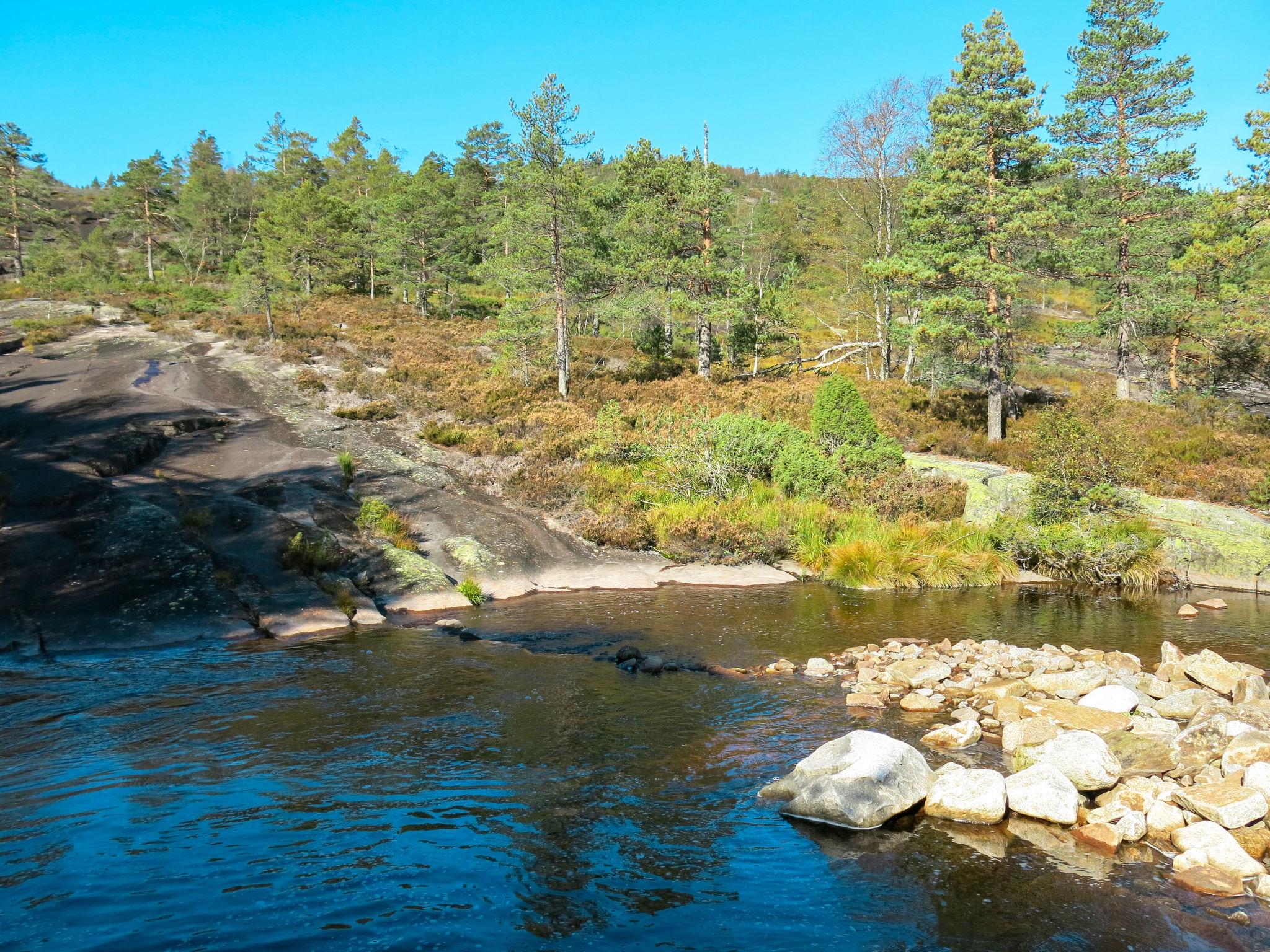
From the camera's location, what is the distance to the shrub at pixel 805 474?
798 inches

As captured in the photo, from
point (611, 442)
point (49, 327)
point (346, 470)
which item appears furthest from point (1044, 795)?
point (49, 327)

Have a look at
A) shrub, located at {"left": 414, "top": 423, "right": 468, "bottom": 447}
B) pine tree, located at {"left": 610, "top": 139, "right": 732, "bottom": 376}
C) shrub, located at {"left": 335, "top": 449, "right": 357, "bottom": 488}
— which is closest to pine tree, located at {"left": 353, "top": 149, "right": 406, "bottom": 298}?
pine tree, located at {"left": 610, "top": 139, "right": 732, "bottom": 376}

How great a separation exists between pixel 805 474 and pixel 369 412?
15804mm

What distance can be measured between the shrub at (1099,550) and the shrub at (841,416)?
224 inches

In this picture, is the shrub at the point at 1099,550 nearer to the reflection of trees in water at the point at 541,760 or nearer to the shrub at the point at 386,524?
the reflection of trees in water at the point at 541,760

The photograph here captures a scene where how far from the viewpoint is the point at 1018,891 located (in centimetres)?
557

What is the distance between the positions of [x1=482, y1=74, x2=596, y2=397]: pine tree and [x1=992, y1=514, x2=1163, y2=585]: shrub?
18.1 meters

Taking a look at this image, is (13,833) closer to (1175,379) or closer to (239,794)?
(239,794)

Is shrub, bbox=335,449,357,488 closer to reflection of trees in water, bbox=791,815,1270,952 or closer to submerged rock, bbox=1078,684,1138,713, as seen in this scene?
reflection of trees in water, bbox=791,815,1270,952

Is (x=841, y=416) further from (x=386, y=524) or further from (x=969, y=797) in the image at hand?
(x=969, y=797)

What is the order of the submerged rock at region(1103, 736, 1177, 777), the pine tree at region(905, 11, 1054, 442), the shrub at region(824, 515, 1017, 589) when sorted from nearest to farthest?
the submerged rock at region(1103, 736, 1177, 777) < the shrub at region(824, 515, 1017, 589) < the pine tree at region(905, 11, 1054, 442)

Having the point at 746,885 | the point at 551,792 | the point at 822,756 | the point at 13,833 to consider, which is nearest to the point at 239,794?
the point at 13,833

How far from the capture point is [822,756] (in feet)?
23.9

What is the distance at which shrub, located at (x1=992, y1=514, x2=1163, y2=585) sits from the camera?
1633 cm
